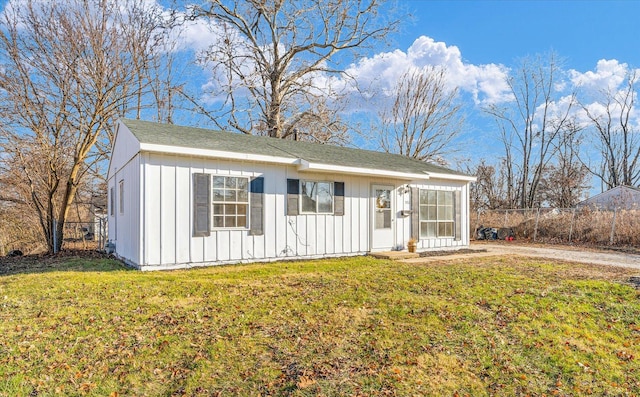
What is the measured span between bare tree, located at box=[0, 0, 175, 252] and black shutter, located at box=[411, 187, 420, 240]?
10.1 m

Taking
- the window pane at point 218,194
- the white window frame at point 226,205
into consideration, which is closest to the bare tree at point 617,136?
the white window frame at point 226,205

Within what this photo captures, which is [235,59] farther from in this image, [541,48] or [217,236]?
[541,48]

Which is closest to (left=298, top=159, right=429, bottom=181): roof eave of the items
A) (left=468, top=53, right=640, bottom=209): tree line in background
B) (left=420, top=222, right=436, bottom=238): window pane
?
(left=420, top=222, right=436, bottom=238): window pane

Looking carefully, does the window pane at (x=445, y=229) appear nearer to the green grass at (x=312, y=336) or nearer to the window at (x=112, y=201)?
the green grass at (x=312, y=336)

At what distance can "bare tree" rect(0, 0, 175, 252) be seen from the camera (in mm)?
11266

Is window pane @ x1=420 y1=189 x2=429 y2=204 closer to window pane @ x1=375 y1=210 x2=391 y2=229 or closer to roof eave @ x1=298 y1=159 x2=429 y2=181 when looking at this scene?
roof eave @ x1=298 y1=159 x2=429 y2=181

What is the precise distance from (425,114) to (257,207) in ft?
54.9

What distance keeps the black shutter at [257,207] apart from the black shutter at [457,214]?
623cm

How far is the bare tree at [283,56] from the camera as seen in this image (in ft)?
55.4

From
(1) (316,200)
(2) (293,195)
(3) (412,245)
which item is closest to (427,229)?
(3) (412,245)

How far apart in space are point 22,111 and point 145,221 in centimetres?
814

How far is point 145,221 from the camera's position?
22.0ft

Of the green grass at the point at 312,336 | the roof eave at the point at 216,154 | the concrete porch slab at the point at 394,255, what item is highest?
the roof eave at the point at 216,154

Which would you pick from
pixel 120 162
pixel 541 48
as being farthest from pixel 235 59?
pixel 541 48
